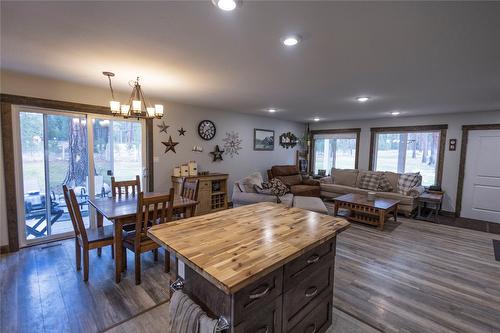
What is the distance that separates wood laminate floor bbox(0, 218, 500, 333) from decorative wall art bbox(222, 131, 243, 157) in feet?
10.6

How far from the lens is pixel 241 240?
57.7 inches

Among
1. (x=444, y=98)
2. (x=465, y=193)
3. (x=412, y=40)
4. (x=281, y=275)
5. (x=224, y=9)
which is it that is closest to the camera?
(x=281, y=275)

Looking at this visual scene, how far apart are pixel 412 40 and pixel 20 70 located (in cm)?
428

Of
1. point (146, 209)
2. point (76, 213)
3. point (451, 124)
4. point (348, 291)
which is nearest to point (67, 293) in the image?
point (76, 213)

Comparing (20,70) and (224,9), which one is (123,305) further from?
(20,70)

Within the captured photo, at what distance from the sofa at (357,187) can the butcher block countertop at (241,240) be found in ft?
13.2

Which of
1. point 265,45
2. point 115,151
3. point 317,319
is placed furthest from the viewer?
point 115,151

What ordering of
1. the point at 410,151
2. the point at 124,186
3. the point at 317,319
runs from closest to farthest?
the point at 317,319, the point at 124,186, the point at 410,151

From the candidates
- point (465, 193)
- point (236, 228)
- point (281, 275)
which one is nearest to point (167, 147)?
point (236, 228)

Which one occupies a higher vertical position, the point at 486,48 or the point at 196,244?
the point at 486,48

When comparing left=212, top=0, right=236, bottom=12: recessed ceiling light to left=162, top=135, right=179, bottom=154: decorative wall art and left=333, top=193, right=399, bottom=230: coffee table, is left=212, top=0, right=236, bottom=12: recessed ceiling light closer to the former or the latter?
left=162, top=135, right=179, bottom=154: decorative wall art

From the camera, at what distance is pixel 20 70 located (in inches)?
112

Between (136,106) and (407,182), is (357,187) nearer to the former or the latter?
(407,182)

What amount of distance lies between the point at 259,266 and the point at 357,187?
5730mm
